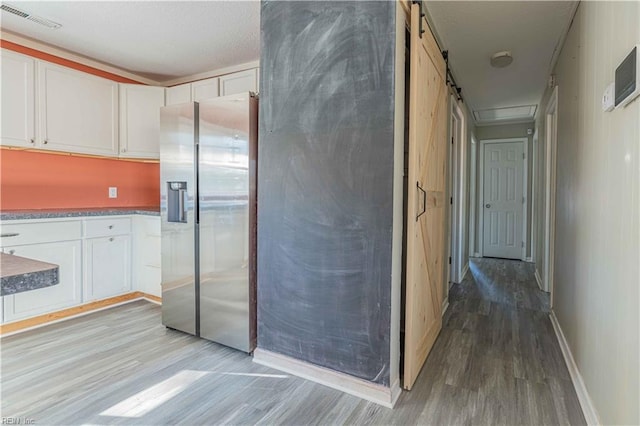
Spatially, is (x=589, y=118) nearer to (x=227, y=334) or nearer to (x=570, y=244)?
(x=570, y=244)

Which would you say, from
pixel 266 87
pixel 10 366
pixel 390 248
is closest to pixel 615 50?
pixel 390 248

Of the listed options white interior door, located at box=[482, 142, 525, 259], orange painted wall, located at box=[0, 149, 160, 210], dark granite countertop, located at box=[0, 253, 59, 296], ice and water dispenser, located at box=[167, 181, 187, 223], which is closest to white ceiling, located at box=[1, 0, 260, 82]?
orange painted wall, located at box=[0, 149, 160, 210]

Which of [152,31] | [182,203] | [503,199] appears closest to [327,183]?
[182,203]

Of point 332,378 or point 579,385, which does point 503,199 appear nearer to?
point 579,385

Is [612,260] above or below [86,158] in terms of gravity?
below

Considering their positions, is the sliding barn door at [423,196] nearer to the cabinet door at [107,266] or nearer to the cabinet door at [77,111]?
the cabinet door at [107,266]

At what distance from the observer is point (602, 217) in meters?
1.64

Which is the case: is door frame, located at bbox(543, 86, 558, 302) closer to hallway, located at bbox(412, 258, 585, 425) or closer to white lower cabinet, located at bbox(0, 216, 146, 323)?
hallway, located at bbox(412, 258, 585, 425)

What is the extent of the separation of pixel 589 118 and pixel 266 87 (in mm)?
1905

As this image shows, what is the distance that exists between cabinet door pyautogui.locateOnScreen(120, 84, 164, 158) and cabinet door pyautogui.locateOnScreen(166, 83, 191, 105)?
9 centimetres

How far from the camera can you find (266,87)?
220 centimetres

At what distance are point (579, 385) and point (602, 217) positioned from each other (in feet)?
3.22

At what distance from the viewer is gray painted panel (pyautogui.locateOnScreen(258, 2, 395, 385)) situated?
1.80 m

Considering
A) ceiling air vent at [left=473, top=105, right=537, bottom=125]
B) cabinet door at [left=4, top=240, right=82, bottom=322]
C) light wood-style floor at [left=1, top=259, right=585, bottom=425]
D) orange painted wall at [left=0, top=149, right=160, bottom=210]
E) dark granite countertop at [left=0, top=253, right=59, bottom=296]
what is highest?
ceiling air vent at [left=473, top=105, right=537, bottom=125]
